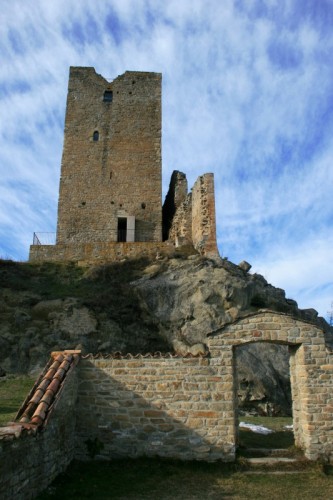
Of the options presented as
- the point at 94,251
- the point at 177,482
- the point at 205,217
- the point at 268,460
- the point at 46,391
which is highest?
the point at 205,217

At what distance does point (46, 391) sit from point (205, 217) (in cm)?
1516

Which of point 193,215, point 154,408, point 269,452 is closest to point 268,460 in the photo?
point 269,452

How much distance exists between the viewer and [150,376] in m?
9.14

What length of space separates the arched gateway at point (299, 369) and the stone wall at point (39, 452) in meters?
3.23

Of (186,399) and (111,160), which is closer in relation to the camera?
(186,399)

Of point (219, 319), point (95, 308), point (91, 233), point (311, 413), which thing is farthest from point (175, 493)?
point (91, 233)

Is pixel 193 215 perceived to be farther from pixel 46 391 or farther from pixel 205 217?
pixel 46 391

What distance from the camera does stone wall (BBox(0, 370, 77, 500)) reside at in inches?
217

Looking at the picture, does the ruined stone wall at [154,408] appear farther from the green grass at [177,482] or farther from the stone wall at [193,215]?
the stone wall at [193,215]

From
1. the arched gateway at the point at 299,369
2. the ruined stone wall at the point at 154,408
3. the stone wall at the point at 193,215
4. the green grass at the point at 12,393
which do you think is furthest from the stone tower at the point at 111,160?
the arched gateway at the point at 299,369

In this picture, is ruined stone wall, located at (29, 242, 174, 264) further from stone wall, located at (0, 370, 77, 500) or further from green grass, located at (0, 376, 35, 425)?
stone wall, located at (0, 370, 77, 500)

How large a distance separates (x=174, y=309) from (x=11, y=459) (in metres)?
Result: 13.0

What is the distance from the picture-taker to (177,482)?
759cm

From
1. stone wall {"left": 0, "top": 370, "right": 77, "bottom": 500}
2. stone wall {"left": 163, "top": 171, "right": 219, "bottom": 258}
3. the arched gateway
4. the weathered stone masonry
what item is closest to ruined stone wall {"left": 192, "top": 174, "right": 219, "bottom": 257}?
stone wall {"left": 163, "top": 171, "right": 219, "bottom": 258}
